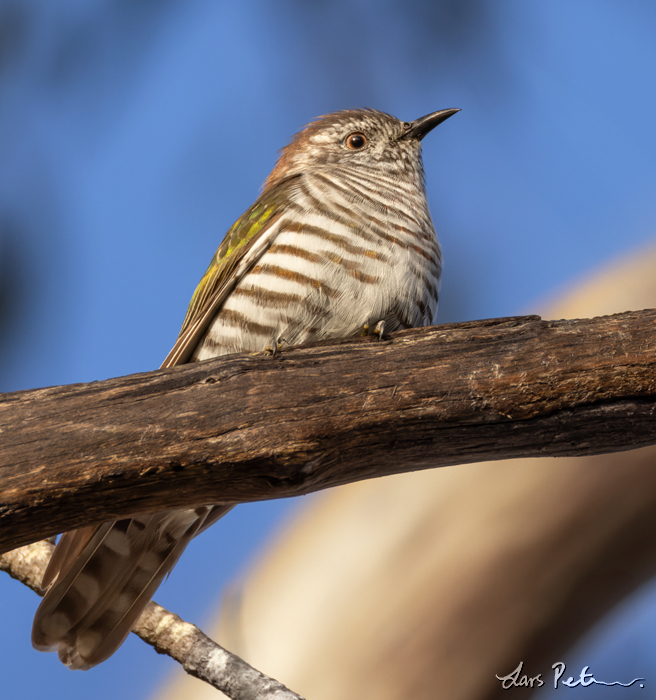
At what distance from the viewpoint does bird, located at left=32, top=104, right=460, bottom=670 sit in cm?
213

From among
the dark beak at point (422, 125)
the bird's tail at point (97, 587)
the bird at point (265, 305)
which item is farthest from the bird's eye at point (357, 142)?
the bird's tail at point (97, 587)

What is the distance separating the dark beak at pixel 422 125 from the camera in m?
3.15

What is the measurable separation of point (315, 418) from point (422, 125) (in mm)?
2075

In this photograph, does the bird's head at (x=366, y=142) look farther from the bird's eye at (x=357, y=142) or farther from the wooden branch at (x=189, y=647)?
the wooden branch at (x=189, y=647)

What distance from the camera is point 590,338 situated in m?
1.70

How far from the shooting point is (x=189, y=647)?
2.01 meters

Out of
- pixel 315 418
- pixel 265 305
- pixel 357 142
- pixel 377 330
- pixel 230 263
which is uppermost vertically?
pixel 357 142

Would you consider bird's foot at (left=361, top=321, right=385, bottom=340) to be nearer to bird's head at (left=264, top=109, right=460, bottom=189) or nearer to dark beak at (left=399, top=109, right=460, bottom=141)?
bird's head at (left=264, top=109, right=460, bottom=189)

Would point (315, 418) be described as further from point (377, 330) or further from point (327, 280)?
point (327, 280)

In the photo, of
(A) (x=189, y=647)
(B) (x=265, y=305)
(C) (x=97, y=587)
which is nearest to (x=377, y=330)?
(B) (x=265, y=305)

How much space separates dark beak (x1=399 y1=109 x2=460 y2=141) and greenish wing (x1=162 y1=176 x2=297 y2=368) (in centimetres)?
81

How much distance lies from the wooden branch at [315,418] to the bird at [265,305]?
1.29 ft

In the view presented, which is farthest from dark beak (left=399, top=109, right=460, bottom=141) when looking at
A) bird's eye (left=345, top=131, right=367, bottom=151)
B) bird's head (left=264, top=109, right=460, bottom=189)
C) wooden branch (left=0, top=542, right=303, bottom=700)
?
wooden branch (left=0, top=542, right=303, bottom=700)

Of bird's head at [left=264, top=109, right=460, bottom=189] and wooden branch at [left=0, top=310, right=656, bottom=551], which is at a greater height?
bird's head at [left=264, top=109, right=460, bottom=189]
